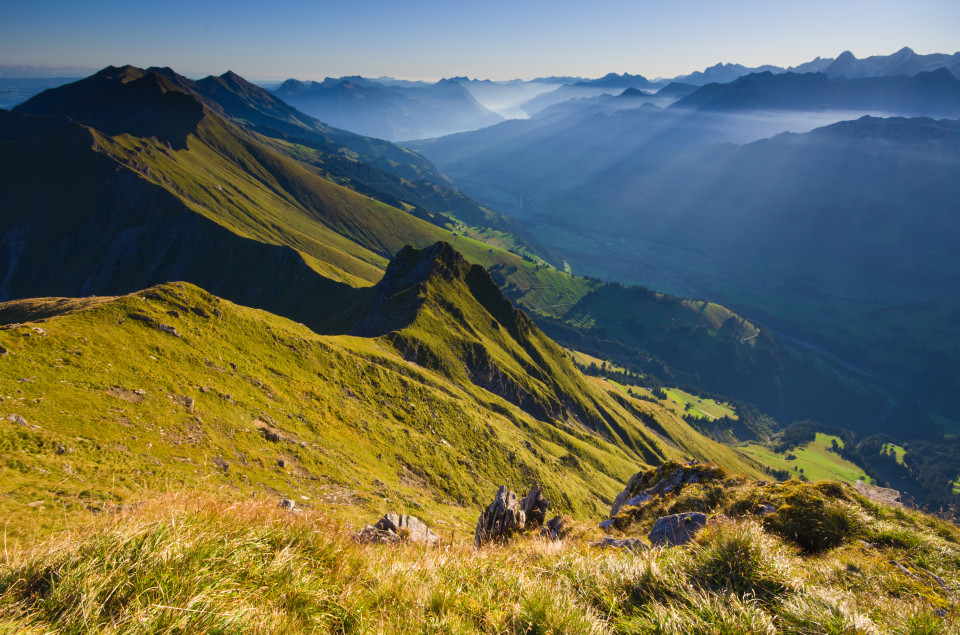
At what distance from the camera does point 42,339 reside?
89.7 feet

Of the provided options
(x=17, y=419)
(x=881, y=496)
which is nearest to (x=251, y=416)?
(x=17, y=419)

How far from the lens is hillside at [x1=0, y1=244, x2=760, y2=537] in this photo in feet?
68.2

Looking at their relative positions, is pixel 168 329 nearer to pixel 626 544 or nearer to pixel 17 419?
pixel 17 419

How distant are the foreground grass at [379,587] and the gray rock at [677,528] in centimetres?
505

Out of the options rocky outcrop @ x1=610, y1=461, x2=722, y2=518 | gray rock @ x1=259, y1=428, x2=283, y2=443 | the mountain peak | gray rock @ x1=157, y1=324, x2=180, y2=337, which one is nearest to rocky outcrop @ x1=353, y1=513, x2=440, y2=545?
rocky outcrop @ x1=610, y1=461, x2=722, y2=518

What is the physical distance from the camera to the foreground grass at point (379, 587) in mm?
4461

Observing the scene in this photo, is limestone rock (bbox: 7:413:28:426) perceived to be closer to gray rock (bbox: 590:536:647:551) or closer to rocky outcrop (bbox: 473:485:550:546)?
rocky outcrop (bbox: 473:485:550:546)

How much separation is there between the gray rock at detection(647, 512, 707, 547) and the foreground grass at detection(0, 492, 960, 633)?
5049mm

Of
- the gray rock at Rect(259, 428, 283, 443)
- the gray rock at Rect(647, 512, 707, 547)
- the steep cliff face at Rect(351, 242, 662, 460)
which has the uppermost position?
the gray rock at Rect(647, 512, 707, 547)

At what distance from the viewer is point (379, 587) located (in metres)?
A: 5.92

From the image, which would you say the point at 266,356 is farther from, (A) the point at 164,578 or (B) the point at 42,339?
(A) the point at 164,578

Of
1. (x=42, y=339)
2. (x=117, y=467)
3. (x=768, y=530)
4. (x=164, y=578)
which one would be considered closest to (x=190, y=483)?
(x=117, y=467)

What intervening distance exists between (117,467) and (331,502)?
13029 millimetres

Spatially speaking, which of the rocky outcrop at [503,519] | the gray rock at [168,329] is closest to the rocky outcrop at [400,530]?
the rocky outcrop at [503,519]
